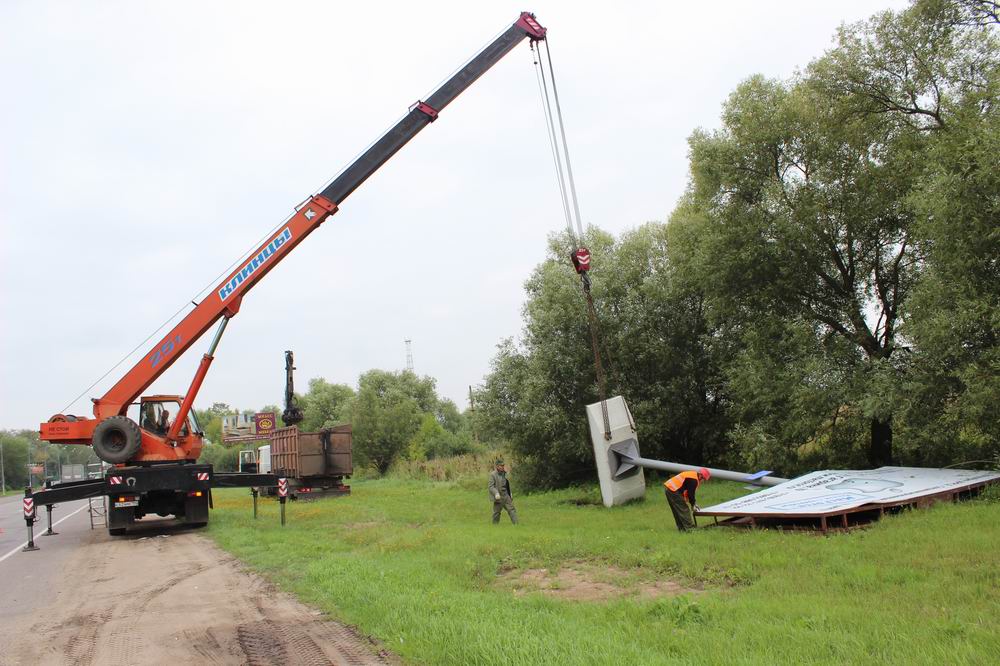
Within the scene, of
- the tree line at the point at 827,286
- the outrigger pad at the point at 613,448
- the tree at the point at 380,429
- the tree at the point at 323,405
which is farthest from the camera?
the tree at the point at 323,405

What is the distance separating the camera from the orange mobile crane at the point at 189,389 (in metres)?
15.6

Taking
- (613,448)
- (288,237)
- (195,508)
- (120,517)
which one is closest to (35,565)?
(120,517)

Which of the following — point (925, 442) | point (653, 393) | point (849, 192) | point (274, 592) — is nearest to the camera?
point (274, 592)

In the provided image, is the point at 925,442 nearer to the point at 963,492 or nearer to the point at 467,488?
the point at 963,492

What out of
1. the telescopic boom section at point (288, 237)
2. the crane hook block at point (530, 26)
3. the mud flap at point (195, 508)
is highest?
the crane hook block at point (530, 26)

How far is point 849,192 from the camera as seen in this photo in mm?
17750

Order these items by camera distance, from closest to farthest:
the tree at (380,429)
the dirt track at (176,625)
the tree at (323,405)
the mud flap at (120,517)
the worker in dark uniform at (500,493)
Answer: the dirt track at (176,625), the worker in dark uniform at (500,493), the mud flap at (120,517), the tree at (380,429), the tree at (323,405)

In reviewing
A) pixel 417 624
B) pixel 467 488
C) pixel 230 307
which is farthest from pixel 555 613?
pixel 467 488

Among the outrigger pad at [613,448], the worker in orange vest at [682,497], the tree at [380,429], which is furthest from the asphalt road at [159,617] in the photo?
the tree at [380,429]

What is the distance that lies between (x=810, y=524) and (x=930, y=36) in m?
12.6

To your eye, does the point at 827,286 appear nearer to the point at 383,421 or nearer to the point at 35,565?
the point at 35,565

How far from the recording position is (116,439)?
15.7 meters

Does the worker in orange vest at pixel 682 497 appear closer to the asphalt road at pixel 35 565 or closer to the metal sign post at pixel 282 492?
the asphalt road at pixel 35 565

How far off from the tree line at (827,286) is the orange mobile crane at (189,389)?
753 cm
